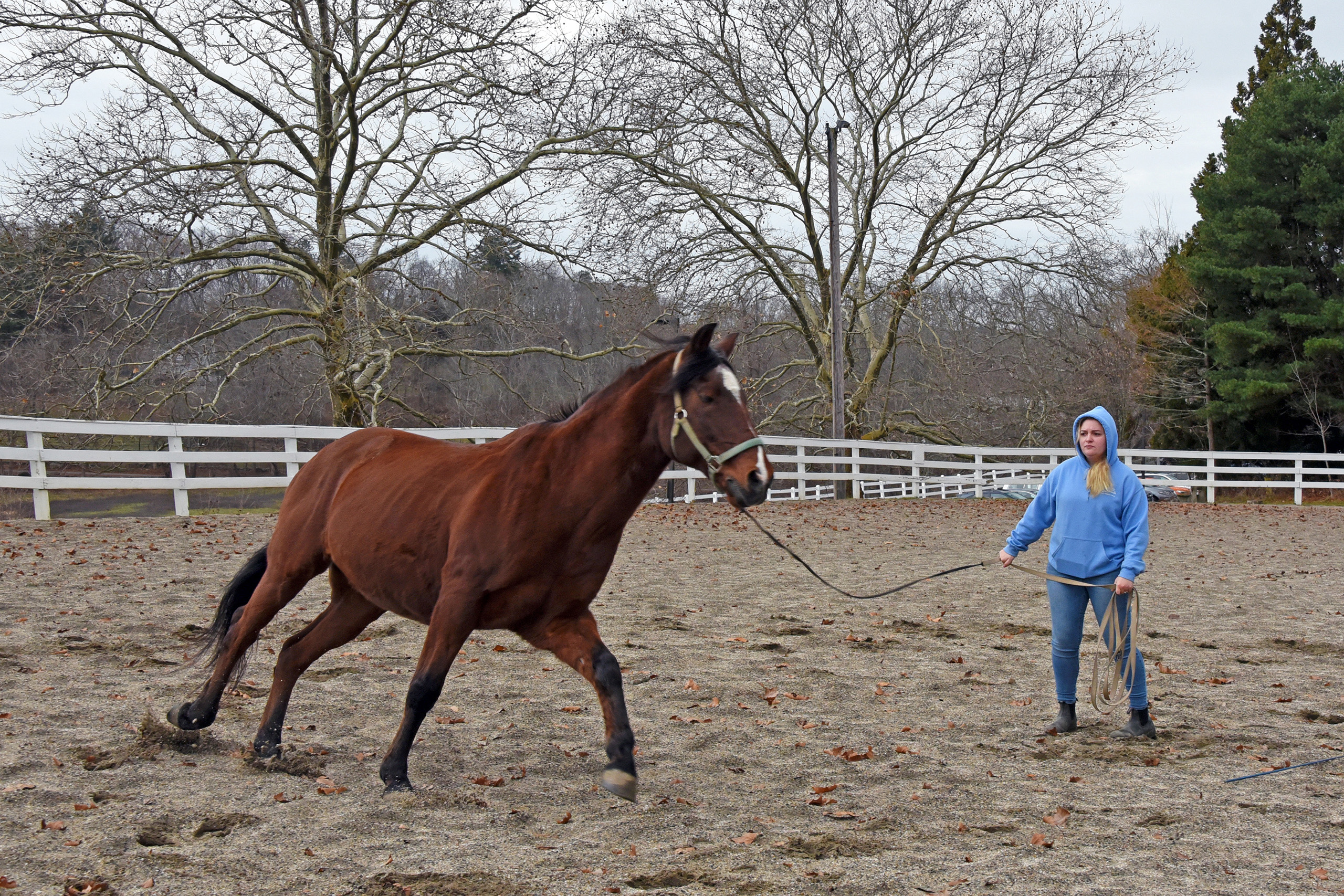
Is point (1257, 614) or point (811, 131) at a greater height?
point (811, 131)

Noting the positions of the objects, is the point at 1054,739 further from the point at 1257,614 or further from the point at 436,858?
the point at 1257,614

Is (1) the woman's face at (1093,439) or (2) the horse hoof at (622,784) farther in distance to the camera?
(1) the woman's face at (1093,439)

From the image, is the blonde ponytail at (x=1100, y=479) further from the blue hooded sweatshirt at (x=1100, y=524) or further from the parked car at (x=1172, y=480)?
the parked car at (x=1172, y=480)

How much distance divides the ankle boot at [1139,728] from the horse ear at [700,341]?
301 cm

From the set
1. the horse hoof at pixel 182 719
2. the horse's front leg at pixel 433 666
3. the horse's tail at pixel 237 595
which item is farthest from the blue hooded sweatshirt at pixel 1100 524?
the horse hoof at pixel 182 719

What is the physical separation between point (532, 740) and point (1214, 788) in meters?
3.08

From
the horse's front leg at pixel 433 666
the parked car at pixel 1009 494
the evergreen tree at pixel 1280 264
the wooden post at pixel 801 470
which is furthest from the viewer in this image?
the evergreen tree at pixel 1280 264

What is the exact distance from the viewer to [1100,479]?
5273 mm

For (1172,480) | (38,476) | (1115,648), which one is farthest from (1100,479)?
(1172,480)

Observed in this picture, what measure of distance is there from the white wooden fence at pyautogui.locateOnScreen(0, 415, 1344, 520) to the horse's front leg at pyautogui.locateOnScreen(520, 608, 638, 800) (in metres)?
2.88

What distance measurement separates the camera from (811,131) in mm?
25766

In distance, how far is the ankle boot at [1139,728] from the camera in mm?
5152

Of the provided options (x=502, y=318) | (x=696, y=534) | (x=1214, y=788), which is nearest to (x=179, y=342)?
(x=502, y=318)

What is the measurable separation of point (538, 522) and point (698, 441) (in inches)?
29.6
